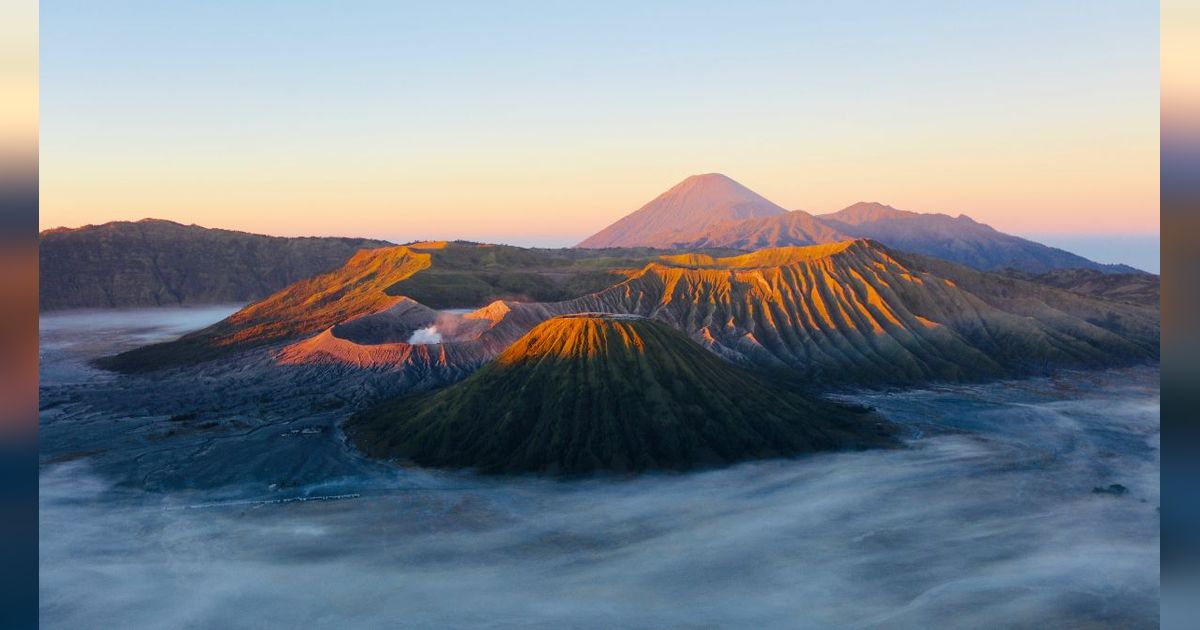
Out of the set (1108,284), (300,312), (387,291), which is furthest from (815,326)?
(1108,284)

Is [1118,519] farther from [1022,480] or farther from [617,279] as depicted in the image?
[617,279]

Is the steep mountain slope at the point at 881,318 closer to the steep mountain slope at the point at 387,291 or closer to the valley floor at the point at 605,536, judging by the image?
the valley floor at the point at 605,536

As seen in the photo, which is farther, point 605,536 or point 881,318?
point 881,318

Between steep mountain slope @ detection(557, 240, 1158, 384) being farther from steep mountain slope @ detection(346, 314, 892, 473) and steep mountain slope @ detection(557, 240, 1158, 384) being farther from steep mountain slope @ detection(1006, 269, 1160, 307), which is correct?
steep mountain slope @ detection(346, 314, 892, 473)

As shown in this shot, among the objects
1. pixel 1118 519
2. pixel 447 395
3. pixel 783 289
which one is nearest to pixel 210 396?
pixel 447 395

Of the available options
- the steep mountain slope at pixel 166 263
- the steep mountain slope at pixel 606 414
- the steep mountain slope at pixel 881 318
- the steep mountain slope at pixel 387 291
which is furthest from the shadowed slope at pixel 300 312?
the steep mountain slope at pixel 166 263

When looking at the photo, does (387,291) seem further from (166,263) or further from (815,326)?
(166,263)

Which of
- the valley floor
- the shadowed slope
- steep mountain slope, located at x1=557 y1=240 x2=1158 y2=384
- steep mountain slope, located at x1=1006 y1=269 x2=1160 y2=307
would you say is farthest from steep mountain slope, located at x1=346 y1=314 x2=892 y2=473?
steep mountain slope, located at x1=1006 y1=269 x2=1160 y2=307
